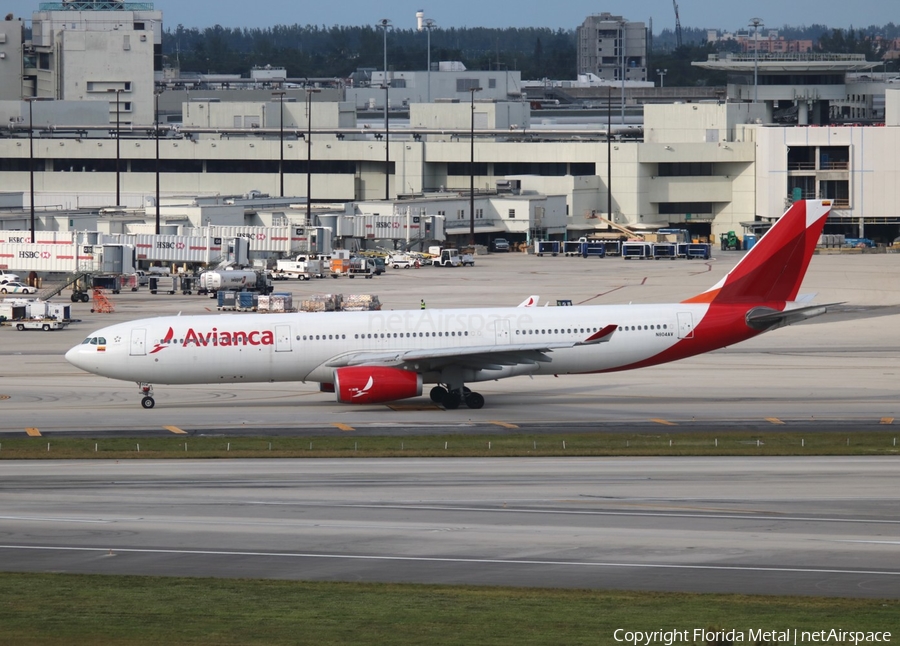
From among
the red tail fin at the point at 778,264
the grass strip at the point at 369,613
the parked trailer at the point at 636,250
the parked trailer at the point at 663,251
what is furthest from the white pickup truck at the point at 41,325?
the parked trailer at the point at 663,251

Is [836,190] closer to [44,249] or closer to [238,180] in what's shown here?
[238,180]

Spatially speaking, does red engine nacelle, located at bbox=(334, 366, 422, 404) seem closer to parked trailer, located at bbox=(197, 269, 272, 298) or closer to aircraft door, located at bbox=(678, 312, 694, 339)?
aircraft door, located at bbox=(678, 312, 694, 339)

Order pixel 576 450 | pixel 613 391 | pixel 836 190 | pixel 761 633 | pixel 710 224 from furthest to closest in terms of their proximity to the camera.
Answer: pixel 710 224 → pixel 836 190 → pixel 613 391 → pixel 576 450 → pixel 761 633

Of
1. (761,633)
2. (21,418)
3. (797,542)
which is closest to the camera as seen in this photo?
(761,633)

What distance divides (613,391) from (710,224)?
101 metres

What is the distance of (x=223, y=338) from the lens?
50.9 meters

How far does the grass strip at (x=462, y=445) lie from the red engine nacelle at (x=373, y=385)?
4.22 meters

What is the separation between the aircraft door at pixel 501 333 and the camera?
52.3 metres

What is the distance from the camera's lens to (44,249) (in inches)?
4318

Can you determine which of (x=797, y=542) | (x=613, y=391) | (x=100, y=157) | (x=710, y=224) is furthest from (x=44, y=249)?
(x=797, y=542)

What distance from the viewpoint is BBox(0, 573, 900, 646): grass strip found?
23516 millimetres

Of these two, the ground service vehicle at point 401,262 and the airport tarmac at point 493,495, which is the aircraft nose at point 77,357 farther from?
the ground service vehicle at point 401,262

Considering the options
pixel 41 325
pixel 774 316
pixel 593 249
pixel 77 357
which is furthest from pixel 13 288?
pixel 774 316

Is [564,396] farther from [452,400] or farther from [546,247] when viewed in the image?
[546,247]
